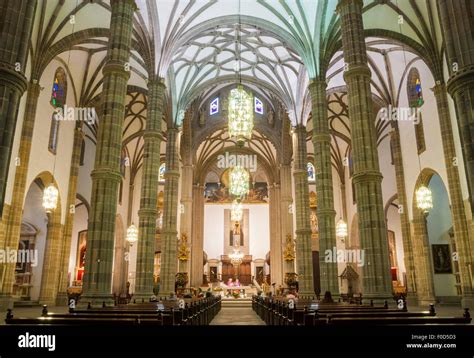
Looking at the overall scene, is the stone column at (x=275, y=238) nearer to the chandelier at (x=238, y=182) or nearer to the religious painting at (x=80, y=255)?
the chandelier at (x=238, y=182)

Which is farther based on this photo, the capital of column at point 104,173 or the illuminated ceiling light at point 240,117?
the illuminated ceiling light at point 240,117

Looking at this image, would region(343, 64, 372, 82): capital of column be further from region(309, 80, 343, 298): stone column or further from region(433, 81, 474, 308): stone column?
region(433, 81, 474, 308): stone column

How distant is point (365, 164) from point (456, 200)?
8143mm

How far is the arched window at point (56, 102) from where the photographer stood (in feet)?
68.2

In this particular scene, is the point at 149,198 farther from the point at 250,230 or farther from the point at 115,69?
the point at 250,230

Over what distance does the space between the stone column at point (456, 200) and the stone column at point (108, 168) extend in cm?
1463

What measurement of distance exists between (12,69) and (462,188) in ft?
59.1

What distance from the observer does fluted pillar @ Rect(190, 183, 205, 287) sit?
113ft

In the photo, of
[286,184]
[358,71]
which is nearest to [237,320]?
[358,71]

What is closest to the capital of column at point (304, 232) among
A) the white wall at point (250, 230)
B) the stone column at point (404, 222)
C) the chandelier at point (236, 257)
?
the stone column at point (404, 222)

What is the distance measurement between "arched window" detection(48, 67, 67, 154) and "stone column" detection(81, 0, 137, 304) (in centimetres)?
962

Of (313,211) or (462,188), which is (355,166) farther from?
(313,211)

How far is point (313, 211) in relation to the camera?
38219 millimetres

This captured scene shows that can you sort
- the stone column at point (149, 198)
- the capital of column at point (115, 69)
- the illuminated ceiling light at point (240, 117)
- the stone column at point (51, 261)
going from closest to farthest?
the capital of column at point (115, 69)
the illuminated ceiling light at point (240, 117)
the stone column at point (149, 198)
the stone column at point (51, 261)
